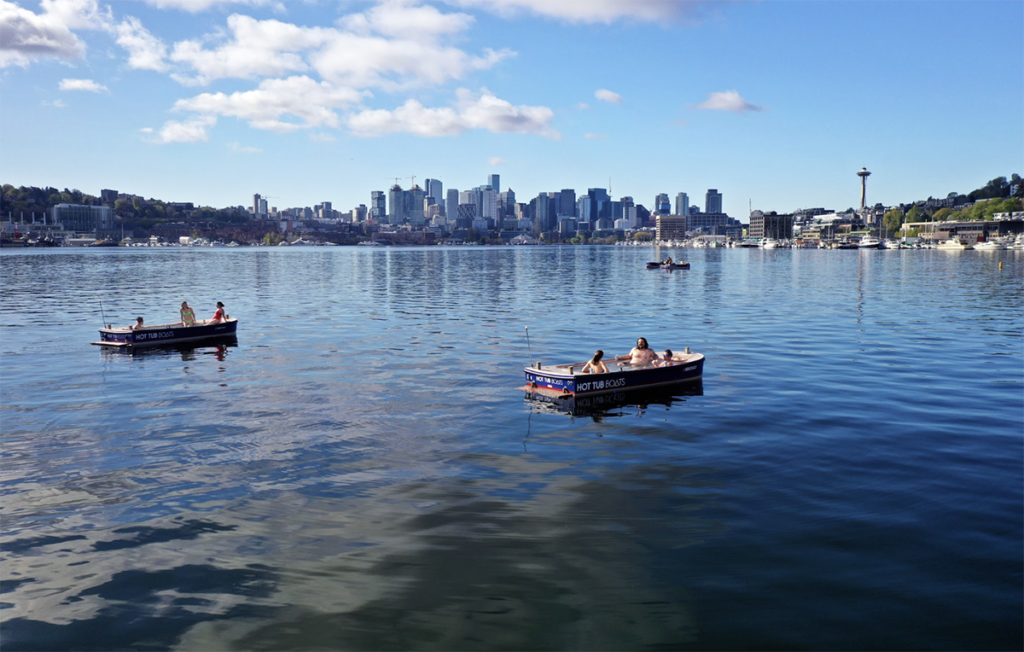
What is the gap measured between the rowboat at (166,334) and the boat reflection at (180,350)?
26 centimetres

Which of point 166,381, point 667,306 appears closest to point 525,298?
point 667,306

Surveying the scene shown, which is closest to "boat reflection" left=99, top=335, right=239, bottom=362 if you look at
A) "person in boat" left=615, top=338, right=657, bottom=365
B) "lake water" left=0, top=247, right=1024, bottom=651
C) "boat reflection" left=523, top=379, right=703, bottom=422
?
"lake water" left=0, top=247, right=1024, bottom=651

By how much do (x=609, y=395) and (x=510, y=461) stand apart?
9.65m

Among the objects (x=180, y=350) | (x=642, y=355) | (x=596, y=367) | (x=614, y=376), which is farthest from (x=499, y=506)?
(x=180, y=350)

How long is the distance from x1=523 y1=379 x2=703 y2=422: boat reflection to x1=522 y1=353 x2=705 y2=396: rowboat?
1.01 ft

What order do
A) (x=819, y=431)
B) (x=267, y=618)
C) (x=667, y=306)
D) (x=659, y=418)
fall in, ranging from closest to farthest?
(x=267, y=618) → (x=819, y=431) → (x=659, y=418) → (x=667, y=306)

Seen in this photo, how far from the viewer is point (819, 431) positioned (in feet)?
80.2

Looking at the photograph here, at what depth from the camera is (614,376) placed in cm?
2955

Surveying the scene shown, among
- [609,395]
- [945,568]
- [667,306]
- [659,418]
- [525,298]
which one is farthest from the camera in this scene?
[525,298]

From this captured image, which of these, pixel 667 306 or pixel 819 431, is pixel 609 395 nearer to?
pixel 819 431

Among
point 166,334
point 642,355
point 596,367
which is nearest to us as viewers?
point 596,367

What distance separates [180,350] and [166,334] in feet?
5.30

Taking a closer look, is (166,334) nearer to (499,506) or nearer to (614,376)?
(614,376)

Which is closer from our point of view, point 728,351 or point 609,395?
point 609,395
